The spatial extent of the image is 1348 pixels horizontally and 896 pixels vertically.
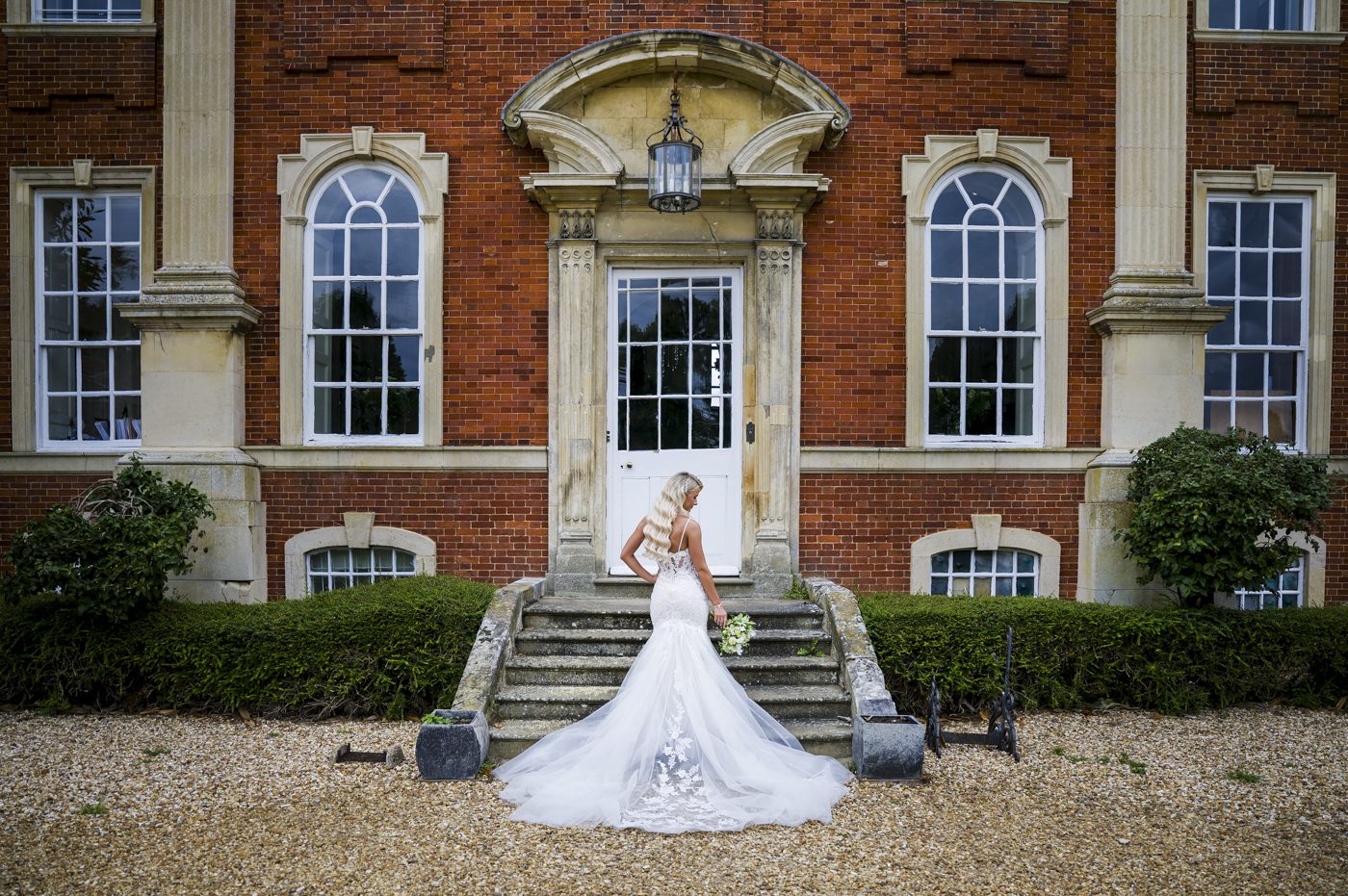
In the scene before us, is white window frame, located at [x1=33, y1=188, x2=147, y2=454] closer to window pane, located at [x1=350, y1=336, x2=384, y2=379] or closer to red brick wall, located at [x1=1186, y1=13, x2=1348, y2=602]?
window pane, located at [x1=350, y1=336, x2=384, y2=379]

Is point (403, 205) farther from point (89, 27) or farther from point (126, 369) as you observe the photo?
point (89, 27)

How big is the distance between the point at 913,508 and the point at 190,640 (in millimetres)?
6089

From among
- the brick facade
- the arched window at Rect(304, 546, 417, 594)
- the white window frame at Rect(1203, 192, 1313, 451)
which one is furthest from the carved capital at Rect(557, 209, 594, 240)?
the white window frame at Rect(1203, 192, 1313, 451)

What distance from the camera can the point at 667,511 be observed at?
6324 millimetres

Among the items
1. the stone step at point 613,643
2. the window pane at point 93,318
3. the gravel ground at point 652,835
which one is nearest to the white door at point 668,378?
the stone step at point 613,643

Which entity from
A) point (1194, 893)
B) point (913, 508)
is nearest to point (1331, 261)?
point (913, 508)

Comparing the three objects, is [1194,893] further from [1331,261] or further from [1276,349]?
[1331,261]

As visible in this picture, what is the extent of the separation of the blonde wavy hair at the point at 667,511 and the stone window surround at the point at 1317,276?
6.06 meters

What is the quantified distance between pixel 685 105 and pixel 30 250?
20.8 ft

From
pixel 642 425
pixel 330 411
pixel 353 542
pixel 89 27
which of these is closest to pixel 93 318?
pixel 330 411

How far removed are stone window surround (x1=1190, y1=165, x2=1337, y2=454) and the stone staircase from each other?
5.44 m

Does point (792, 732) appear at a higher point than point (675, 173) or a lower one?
lower

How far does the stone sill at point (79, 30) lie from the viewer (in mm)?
9180

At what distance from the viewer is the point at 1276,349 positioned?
9.55 m
